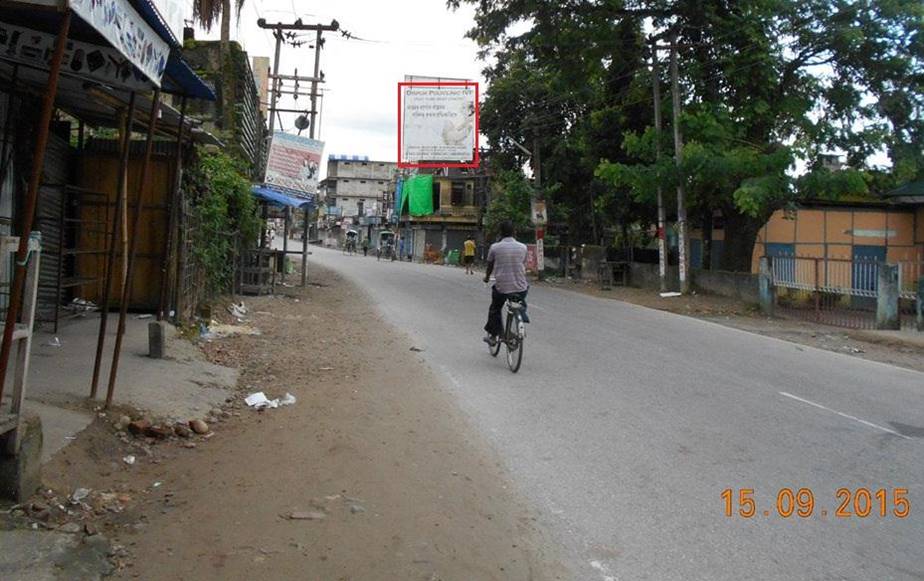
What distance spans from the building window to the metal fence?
45223 mm

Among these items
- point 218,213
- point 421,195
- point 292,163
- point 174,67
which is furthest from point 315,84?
point 421,195

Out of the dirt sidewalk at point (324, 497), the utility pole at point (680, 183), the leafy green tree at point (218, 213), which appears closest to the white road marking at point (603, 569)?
the dirt sidewalk at point (324, 497)

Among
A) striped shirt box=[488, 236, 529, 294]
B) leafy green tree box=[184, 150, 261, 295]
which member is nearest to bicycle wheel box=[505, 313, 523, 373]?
striped shirt box=[488, 236, 529, 294]

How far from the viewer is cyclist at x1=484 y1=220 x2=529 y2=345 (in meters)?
9.83

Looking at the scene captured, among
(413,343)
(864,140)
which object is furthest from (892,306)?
(413,343)

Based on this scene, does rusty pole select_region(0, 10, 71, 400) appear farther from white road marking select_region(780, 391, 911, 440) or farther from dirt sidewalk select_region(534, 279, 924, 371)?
dirt sidewalk select_region(534, 279, 924, 371)

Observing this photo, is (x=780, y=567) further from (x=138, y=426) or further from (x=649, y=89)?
(x=649, y=89)

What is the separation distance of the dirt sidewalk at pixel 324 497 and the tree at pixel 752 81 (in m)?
14.9

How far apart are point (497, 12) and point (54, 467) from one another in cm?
1985

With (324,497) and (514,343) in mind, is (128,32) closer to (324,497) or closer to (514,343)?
(324,497)

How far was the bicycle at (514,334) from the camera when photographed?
9.35 meters

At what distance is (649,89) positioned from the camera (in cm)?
2581

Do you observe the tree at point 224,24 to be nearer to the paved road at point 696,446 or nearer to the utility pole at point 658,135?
the paved road at point 696,446

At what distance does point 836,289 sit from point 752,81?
6.34 m
